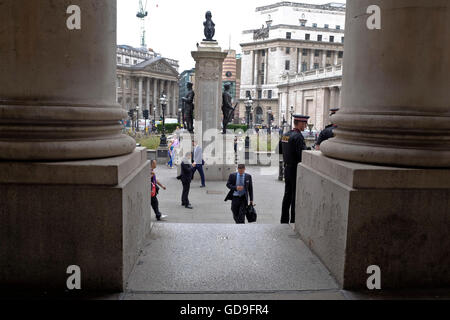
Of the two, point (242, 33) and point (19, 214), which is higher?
point (242, 33)

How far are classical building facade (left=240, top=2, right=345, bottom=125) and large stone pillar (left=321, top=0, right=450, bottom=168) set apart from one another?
104398 mm

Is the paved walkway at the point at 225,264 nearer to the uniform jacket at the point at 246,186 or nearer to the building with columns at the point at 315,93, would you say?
the uniform jacket at the point at 246,186

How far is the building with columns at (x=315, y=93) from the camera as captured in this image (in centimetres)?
6581

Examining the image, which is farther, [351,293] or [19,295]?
[351,293]

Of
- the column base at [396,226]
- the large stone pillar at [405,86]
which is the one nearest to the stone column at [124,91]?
the large stone pillar at [405,86]

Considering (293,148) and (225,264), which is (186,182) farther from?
(225,264)

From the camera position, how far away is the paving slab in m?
3.49

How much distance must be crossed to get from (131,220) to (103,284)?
0.63 metres

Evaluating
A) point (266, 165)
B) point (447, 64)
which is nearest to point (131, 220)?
point (447, 64)

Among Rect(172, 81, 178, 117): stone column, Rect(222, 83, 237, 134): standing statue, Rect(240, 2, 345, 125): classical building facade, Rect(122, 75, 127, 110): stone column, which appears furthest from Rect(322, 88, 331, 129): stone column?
Rect(172, 81, 178, 117): stone column

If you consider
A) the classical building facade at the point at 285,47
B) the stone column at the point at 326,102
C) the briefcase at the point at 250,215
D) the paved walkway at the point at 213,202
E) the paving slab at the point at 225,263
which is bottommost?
the paved walkway at the point at 213,202

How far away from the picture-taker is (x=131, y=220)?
3.72 m

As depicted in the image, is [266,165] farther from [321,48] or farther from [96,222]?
[321,48]

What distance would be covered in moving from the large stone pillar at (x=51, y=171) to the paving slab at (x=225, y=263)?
1.32 feet
